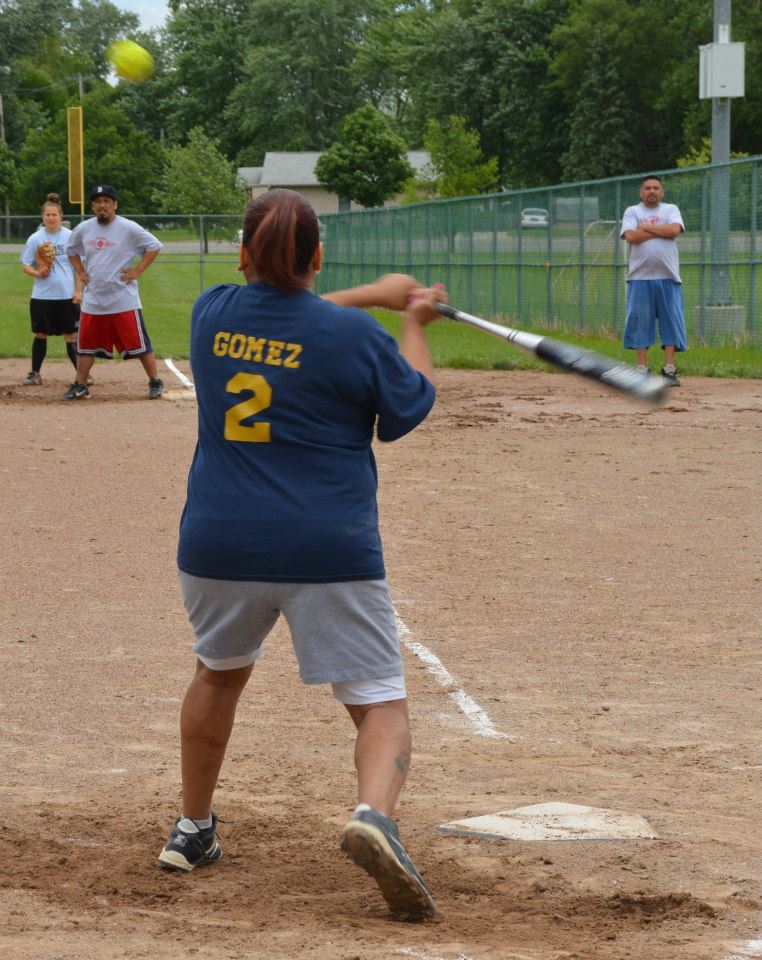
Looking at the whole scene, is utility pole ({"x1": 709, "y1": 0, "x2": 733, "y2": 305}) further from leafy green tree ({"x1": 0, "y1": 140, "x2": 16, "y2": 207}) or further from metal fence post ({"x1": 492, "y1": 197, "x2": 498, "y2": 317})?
leafy green tree ({"x1": 0, "y1": 140, "x2": 16, "y2": 207})

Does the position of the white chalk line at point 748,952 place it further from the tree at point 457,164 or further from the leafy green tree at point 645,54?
the leafy green tree at point 645,54

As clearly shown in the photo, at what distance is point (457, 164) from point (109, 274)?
5196cm

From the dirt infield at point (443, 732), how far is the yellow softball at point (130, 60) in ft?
25.5

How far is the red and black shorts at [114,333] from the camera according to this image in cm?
1374

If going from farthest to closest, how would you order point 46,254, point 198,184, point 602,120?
1. point 602,120
2. point 198,184
3. point 46,254

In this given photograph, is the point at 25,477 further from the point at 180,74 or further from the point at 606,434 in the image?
the point at 180,74

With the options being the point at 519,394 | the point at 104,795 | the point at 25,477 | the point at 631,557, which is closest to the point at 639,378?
the point at 104,795

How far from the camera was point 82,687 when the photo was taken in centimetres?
542

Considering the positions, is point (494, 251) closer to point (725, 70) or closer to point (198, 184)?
point (725, 70)

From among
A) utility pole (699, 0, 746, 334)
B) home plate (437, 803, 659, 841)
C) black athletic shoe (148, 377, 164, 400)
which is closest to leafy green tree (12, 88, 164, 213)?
utility pole (699, 0, 746, 334)

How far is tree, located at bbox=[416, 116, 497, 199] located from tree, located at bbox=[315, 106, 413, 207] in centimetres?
529

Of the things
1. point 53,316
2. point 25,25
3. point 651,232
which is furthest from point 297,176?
point 651,232

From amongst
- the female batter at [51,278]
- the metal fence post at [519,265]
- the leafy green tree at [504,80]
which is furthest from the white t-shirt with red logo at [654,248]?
the leafy green tree at [504,80]

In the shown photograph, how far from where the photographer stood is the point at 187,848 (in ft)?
12.4
